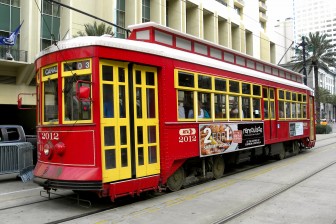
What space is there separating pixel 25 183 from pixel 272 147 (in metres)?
8.84

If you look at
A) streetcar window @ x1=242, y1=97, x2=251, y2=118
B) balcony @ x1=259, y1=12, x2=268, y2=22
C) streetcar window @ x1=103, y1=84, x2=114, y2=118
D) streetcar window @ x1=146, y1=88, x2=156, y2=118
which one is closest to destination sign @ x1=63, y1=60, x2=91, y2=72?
streetcar window @ x1=103, y1=84, x2=114, y2=118

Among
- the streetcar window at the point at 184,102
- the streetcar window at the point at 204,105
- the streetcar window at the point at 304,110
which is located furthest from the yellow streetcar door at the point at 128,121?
the streetcar window at the point at 304,110

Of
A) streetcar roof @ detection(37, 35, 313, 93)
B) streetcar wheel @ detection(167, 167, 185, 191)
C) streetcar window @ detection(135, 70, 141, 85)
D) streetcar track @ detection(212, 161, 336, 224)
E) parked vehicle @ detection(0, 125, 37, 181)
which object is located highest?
streetcar roof @ detection(37, 35, 313, 93)

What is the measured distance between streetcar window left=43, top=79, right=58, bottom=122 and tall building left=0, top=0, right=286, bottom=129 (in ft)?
14.1

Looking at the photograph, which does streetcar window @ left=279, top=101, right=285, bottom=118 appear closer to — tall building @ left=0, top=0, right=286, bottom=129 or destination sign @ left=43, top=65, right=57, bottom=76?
tall building @ left=0, top=0, right=286, bottom=129

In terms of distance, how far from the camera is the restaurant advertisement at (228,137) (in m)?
9.38

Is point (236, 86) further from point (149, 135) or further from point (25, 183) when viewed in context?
point (25, 183)

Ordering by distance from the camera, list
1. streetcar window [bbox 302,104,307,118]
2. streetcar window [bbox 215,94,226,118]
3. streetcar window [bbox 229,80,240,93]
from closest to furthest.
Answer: streetcar window [bbox 215,94,226,118], streetcar window [bbox 229,80,240,93], streetcar window [bbox 302,104,307,118]

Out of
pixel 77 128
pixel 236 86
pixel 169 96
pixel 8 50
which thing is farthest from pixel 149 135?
pixel 8 50

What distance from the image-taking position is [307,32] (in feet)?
146

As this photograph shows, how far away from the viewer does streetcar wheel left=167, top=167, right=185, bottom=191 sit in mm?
8570

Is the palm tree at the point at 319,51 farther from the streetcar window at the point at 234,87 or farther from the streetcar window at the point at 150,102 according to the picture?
the streetcar window at the point at 150,102

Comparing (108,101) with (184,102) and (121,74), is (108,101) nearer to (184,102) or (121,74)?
(121,74)

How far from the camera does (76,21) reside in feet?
82.5
